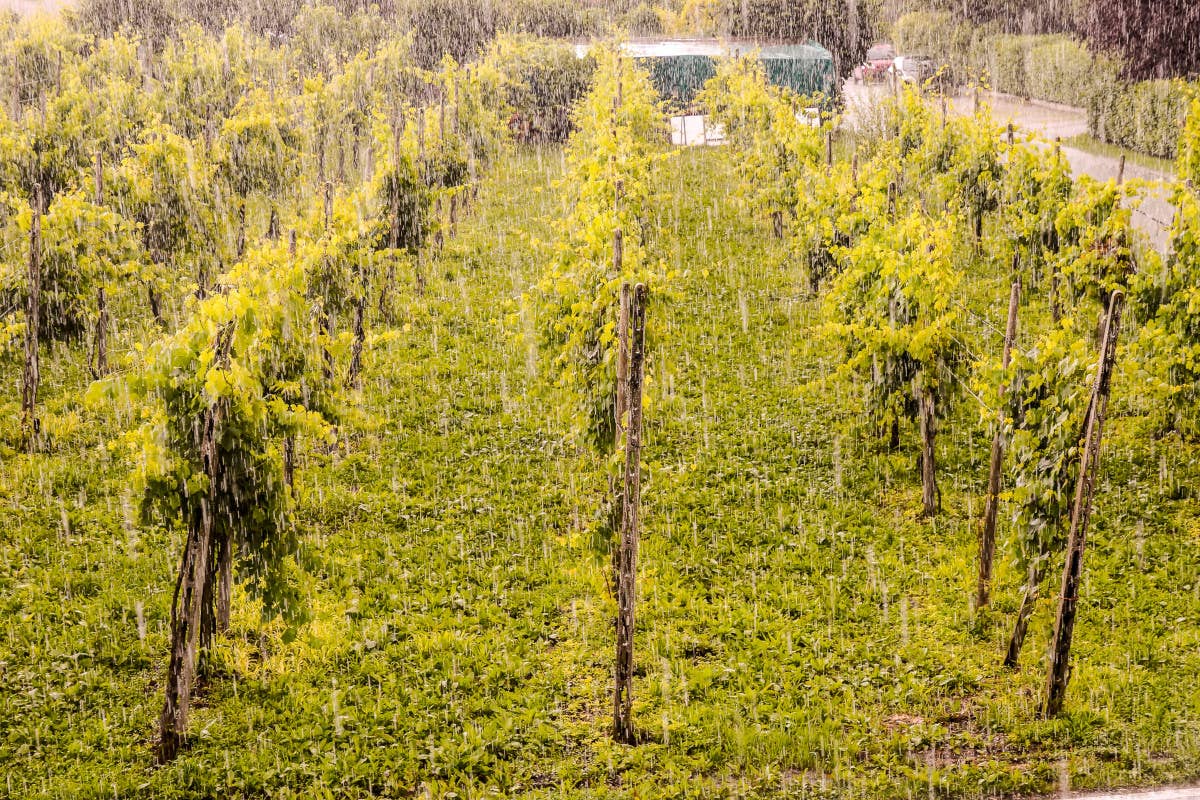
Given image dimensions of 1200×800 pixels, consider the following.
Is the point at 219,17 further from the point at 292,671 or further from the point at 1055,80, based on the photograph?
the point at 292,671

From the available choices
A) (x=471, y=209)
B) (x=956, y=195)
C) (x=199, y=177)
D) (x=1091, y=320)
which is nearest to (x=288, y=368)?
(x=199, y=177)

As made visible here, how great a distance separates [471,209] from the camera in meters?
24.6

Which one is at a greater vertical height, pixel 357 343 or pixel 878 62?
pixel 878 62

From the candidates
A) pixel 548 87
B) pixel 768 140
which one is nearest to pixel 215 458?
pixel 768 140

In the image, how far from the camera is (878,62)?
53312mm

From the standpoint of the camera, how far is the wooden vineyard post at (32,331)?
12.0 m

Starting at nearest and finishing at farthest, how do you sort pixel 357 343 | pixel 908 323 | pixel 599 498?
1. pixel 908 323
2. pixel 599 498
3. pixel 357 343

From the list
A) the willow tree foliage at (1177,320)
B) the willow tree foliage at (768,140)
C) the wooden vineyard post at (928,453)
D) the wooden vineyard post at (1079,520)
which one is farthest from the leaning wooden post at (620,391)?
the willow tree foliage at (768,140)

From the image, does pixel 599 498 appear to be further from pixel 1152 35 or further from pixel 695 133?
pixel 695 133

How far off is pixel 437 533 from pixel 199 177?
29.2 feet

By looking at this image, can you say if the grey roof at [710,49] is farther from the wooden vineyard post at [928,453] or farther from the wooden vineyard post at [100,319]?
the wooden vineyard post at [928,453]

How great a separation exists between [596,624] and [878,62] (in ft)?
167

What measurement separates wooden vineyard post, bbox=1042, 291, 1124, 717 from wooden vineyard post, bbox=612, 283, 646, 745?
325 centimetres

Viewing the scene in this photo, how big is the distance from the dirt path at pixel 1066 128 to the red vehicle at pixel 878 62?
0.98 meters
